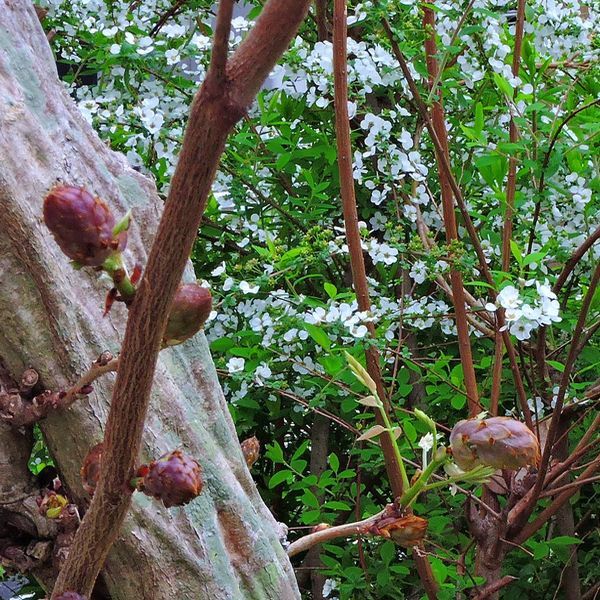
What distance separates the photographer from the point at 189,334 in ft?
1.17

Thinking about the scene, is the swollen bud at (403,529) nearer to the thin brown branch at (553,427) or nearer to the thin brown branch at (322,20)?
the thin brown branch at (553,427)

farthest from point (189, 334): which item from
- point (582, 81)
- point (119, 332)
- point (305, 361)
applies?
point (582, 81)

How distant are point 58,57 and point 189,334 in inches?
68.6

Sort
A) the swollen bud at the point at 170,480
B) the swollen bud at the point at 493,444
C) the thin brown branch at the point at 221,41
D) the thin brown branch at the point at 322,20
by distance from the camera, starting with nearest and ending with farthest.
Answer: the thin brown branch at the point at 221,41
the swollen bud at the point at 170,480
the swollen bud at the point at 493,444
the thin brown branch at the point at 322,20

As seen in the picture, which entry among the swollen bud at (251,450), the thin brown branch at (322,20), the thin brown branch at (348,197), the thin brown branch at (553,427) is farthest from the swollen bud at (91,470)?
the thin brown branch at (322,20)

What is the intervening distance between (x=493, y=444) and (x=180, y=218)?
0.26 m

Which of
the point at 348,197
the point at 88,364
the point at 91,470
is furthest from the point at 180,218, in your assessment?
the point at 348,197

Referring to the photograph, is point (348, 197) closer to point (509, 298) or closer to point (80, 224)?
point (509, 298)

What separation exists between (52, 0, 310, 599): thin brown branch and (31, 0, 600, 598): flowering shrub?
909 millimetres

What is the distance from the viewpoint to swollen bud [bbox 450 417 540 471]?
0.45m

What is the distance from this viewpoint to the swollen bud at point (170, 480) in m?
0.34

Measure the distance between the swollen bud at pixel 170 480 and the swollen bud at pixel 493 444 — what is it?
0.16 m

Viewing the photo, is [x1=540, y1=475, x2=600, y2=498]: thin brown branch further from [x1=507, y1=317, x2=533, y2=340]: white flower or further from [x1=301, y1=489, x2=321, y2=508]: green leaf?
[x1=301, y1=489, x2=321, y2=508]: green leaf

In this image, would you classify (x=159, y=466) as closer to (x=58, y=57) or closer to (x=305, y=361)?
(x=305, y=361)
